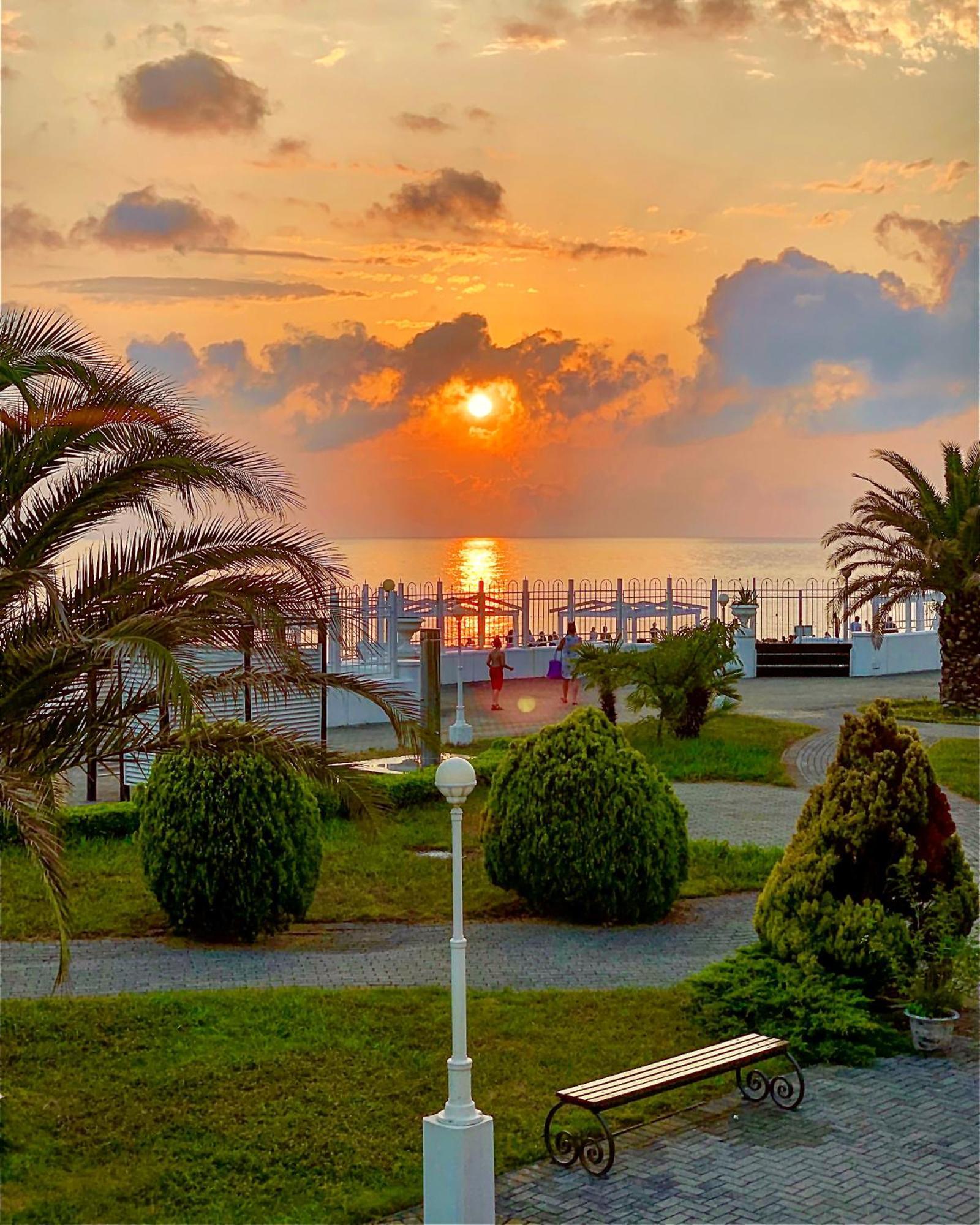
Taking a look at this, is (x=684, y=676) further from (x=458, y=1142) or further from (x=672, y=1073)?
(x=458, y=1142)

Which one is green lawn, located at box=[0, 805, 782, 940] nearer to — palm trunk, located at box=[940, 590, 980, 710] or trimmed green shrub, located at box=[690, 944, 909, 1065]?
trimmed green shrub, located at box=[690, 944, 909, 1065]

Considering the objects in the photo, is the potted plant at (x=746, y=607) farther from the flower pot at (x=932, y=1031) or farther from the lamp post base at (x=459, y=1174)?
the lamp post base at (x=459, y=1174)

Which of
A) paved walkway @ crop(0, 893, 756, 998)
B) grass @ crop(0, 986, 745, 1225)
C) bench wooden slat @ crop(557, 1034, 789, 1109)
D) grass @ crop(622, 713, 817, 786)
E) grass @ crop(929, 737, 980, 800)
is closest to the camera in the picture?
grass @ crop(0, 986, 745, 1225)

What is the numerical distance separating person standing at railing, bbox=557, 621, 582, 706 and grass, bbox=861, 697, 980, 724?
5.89 meters

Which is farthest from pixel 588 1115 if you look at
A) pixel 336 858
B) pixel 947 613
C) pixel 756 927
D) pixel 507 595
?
pixel 507 595

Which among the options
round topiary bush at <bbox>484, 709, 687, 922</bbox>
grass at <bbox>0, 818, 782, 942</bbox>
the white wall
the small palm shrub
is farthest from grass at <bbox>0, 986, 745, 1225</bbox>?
the white wall

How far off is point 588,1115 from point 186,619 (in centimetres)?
364

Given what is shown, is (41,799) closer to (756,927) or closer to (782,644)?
(756,927)

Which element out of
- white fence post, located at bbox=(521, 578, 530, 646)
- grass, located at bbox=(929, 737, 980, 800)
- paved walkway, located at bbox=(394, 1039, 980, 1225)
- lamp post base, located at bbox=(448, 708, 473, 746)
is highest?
white fence post, located at bbox=(521, 578, 530, 646)

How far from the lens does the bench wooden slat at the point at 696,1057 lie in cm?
802

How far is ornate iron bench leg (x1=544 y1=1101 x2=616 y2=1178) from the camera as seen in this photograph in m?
7.54

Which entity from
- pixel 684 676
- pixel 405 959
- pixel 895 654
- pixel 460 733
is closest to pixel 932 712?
pixel 684 676

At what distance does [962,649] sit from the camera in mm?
26078

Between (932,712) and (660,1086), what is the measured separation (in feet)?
63.6
